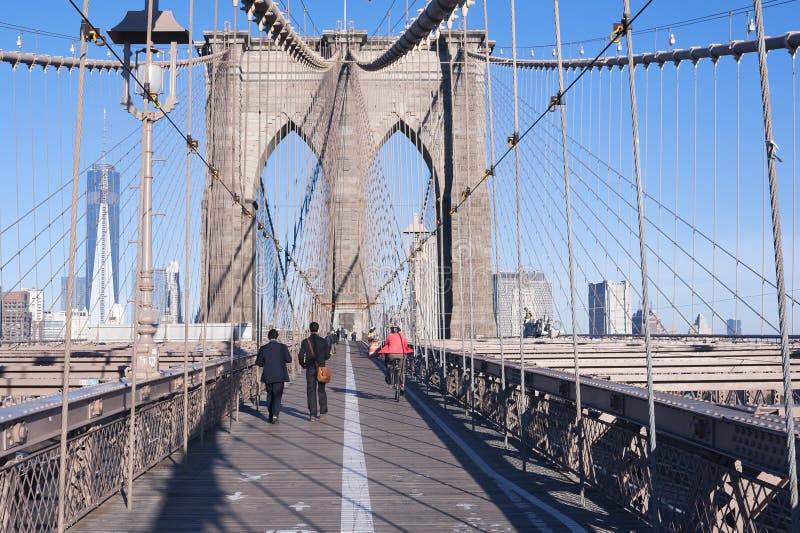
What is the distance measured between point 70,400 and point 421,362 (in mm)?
19068

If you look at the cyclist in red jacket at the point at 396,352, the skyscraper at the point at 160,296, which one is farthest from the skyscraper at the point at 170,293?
the cyclist in red jacket at the point at 396,352

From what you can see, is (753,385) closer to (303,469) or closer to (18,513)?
(303,469)

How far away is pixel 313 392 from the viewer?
565 inches

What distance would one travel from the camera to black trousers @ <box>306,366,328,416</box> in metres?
14.3

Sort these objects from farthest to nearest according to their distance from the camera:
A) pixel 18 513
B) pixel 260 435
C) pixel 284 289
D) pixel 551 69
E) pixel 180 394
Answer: pixel 551 69
pixel 284 289
pixel 260 435
pixel 180 394
pixel 18 513

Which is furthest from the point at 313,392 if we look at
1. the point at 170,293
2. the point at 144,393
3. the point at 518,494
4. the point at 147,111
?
the point at 170,293

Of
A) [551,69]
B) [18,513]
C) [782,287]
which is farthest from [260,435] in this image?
[551,69]

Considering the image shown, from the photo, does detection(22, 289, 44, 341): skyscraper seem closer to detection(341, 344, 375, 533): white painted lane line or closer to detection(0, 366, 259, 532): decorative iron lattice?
detection(341, 344, 375, 533): white painted lane line

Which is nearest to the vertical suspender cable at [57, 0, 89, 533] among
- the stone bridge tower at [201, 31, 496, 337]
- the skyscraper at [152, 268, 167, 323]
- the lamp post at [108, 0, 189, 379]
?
the lamp post at [108, 0, 189, 379]

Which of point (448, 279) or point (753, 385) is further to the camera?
point (448, 279)

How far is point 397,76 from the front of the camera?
57.8m

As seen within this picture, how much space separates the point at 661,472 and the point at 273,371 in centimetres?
832

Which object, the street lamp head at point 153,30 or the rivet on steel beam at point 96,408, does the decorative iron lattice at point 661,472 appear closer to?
the rivet on steel beam at point 96,408

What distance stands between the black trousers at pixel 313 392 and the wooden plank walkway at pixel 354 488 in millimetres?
1202
